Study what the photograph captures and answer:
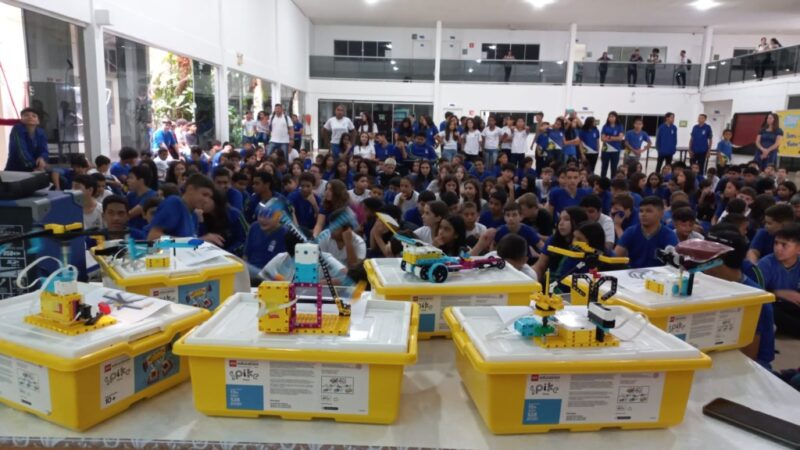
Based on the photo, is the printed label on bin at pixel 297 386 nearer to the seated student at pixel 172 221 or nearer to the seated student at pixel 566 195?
the seated student at pixel 172 221

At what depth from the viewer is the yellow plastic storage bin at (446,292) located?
5.39 ft

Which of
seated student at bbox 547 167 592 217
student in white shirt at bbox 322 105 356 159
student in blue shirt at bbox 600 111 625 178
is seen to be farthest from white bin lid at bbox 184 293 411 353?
student in blue shirt at bbox 600 111 625 178

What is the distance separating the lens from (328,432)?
47.5 inches

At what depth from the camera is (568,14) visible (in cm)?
1609

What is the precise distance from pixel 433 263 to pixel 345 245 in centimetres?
180

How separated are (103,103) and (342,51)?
13.6 meters

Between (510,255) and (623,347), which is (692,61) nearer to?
(510,255)

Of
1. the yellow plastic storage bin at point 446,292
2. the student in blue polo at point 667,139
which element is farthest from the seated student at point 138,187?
the student in blue polo at point 667,139

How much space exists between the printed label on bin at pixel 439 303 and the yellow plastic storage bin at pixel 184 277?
714mm

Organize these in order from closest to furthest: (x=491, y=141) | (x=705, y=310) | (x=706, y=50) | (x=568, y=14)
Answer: (x=705, y=310), (x=491, y=141), (x=568, y=14), (x=706, y=50)

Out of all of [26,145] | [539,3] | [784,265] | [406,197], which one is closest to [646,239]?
[784,265]

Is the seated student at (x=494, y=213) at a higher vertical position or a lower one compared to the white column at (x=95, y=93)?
lower

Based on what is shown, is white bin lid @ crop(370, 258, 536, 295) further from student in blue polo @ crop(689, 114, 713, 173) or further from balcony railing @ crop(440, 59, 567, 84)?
balcony railing @ crop(440, 59, 567, 84)

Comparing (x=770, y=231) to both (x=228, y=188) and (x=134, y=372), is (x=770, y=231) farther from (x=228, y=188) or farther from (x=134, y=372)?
(x=228, y=188)
